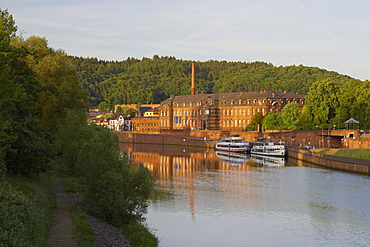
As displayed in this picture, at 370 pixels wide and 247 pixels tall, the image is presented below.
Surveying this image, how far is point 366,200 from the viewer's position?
45281mm

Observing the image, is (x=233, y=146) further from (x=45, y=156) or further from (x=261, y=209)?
(x=45, y=156)

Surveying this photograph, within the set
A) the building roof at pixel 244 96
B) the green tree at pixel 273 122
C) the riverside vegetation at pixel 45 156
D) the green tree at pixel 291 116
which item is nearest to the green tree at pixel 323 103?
the green tree at pixel 291 116

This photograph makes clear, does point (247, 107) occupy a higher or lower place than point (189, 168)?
higher

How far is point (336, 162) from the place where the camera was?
68.8 m

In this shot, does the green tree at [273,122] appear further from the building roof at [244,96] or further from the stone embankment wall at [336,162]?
the stone embankment wall at [336,162]

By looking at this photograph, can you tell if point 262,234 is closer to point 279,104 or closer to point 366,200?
point 366,200

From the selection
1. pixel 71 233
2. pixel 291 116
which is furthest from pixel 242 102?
pixel 71 233

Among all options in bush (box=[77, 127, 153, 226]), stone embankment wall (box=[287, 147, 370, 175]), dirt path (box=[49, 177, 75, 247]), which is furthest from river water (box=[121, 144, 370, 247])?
dirt path (box=[49, 177, 75, 247])

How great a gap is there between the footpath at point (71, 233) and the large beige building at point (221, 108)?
11162cm

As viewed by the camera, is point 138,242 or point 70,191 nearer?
point 138,242

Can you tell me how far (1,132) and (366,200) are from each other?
3546 centimetres

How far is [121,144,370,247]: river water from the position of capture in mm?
32812

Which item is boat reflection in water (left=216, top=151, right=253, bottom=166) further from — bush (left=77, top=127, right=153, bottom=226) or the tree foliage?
bush (left=77, top=127, right=153, bottom=226)

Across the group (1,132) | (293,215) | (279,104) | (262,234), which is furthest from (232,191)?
(279,104)
